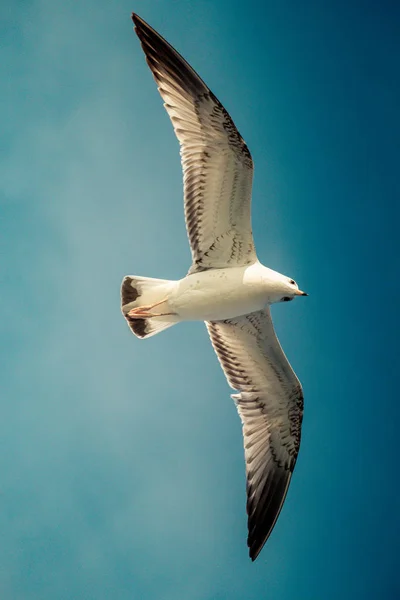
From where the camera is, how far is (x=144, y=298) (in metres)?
5.36

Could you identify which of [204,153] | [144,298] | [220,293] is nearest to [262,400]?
[220,293]

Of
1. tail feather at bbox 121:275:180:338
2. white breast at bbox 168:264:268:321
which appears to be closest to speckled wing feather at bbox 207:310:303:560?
white breast at bbox 168:264:268:321

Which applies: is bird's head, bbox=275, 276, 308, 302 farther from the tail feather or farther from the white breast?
the tail feather

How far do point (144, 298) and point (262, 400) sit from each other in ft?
4.53

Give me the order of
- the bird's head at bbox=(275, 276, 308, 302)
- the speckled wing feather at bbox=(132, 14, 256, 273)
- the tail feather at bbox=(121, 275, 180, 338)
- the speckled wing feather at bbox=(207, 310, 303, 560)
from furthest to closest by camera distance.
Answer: the speckled wing feather at bbox=(207, 310, 303, 560) → the tail feather at bbox=(121, 275, 180, 338) → the bird's head at bbox=(275, 276, 308, 302) → the speckled wing feather at bbox=(132, 14, 256, 273)

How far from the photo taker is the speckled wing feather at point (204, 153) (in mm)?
4914

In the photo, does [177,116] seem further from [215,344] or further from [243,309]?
[215,344]

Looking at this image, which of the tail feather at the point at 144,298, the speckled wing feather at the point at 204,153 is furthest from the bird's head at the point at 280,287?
the tail feather at the point at 144,298

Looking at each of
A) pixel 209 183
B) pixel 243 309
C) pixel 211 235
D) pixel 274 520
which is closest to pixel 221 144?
pixel 209 183

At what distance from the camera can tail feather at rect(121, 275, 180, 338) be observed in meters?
5.32

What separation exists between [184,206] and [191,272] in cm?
53

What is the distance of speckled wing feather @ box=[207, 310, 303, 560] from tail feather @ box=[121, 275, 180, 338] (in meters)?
0.59

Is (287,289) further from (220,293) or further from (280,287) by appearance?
(220,293)

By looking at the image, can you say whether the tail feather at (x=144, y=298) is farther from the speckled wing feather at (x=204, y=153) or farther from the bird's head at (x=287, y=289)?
the bird's head at (x=287, y=289)
